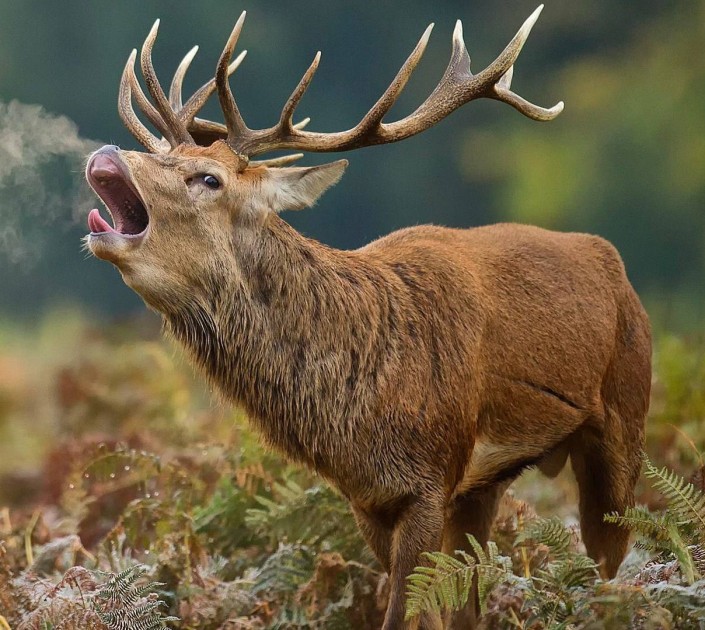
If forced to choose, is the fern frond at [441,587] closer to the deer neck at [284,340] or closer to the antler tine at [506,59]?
the deer neck at [284,340]

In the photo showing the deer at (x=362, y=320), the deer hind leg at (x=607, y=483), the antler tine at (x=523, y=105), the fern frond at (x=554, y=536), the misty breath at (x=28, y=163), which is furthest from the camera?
the misty breath at (x=28, y=163)

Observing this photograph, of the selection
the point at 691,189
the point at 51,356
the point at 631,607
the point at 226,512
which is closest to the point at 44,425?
the point at 51,356

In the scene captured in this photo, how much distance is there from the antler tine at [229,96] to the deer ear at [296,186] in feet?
0.74

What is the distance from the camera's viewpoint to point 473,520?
17.0 feet

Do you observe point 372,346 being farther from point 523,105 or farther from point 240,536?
point 240,536

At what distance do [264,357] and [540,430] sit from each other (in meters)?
1.12

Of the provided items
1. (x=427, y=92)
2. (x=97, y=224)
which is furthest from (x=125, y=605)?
(x=427, y=92)

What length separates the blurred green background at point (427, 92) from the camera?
12188 millimetres

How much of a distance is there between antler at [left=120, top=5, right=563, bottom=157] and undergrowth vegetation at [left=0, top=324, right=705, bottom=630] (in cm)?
96

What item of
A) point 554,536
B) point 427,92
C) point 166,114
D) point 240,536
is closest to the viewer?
point 554,536

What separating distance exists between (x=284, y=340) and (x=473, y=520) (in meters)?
1.19

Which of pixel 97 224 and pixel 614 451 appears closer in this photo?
pixel 97 224

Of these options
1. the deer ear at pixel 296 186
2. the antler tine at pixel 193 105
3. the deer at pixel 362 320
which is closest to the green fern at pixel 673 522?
the deer at pixel 362 320

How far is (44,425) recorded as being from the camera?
8.38 metres
